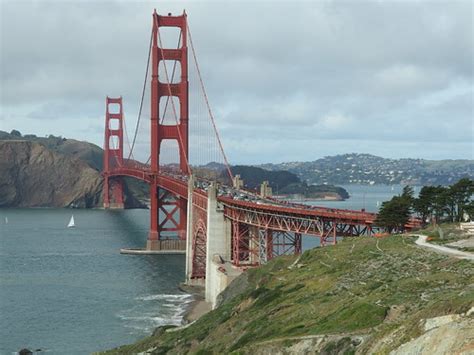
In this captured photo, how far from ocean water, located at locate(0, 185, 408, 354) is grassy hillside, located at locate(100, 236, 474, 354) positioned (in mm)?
9966

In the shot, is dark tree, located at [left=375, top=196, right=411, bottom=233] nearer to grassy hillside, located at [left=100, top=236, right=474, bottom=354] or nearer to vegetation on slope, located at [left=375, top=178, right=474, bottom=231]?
vegetation on slope, located at [left=375, top=178, right=474, bottom=231]

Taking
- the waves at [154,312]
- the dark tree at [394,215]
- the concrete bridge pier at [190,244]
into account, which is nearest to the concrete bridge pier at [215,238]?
the waves at [154,312]

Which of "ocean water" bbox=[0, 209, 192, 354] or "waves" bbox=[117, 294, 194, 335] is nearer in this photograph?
"ocean water" bbox=[0, 209, 192, 354]

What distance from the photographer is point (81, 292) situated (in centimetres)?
7325

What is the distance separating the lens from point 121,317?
203 feet

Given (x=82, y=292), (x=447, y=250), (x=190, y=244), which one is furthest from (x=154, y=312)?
(x=447, y=250)

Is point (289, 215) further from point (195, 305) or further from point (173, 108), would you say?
point (173, 108)

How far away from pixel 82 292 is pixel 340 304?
46902mm

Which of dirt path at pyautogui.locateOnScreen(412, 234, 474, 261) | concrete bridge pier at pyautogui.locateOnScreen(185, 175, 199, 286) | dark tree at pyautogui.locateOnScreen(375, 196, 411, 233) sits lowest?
concrete bridge pier at pyautogui.locateOnScreen(185, 175, 199, 286)

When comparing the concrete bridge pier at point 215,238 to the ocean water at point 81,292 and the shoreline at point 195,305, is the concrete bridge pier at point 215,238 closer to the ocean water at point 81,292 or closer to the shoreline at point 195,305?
the shoreline at point 195,305

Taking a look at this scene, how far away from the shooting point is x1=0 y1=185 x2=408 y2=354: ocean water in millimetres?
55844

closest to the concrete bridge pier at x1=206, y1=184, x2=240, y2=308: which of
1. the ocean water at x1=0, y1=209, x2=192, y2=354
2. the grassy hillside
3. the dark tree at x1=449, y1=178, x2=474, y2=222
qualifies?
the ocean water at x1=0, y1=209, x2=192, y2=354

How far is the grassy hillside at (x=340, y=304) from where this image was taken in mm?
24359

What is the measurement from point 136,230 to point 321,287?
106 metres
